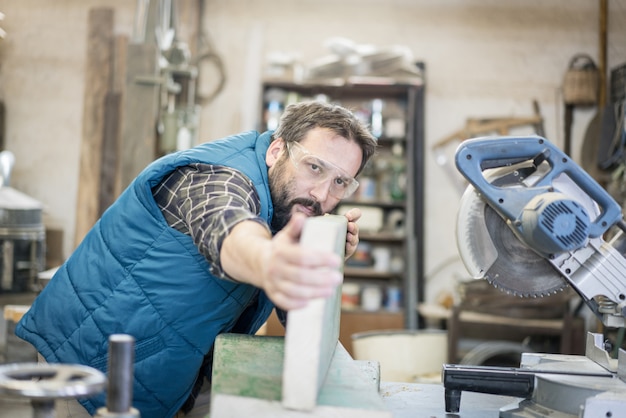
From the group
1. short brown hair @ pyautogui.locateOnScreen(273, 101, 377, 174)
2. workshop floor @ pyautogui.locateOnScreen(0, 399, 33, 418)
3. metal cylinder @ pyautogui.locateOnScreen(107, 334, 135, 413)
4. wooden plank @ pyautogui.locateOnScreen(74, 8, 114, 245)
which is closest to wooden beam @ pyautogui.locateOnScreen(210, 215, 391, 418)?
metal cylinder @ pyautogui.locateOnScreen(107, 334, 135, 413)

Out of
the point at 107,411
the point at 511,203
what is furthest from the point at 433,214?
the point at 107,411

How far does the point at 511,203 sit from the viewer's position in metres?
1.63

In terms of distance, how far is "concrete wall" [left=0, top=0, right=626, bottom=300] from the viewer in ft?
18.3

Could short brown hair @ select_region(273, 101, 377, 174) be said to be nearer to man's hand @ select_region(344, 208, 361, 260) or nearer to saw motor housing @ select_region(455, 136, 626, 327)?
man's hand @ select_region(344, 208, 361, 260)

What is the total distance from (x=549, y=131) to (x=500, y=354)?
187 centimetres

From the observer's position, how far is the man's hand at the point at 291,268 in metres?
0.99

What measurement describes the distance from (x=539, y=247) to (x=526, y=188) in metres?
0.14

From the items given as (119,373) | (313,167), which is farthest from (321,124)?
(119,373)

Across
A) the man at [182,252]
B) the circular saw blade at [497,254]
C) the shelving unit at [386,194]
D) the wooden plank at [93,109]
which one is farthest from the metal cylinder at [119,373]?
the wooden plank at [93,109]

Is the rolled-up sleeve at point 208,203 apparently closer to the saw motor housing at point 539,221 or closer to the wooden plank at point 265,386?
the wooden plank at point 265,386

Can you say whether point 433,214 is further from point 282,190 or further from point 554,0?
point 282,190

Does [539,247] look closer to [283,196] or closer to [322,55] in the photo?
[283,196]

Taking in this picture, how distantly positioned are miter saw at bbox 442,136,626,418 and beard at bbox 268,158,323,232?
1.21ft

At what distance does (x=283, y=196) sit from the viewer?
66.9 inches
